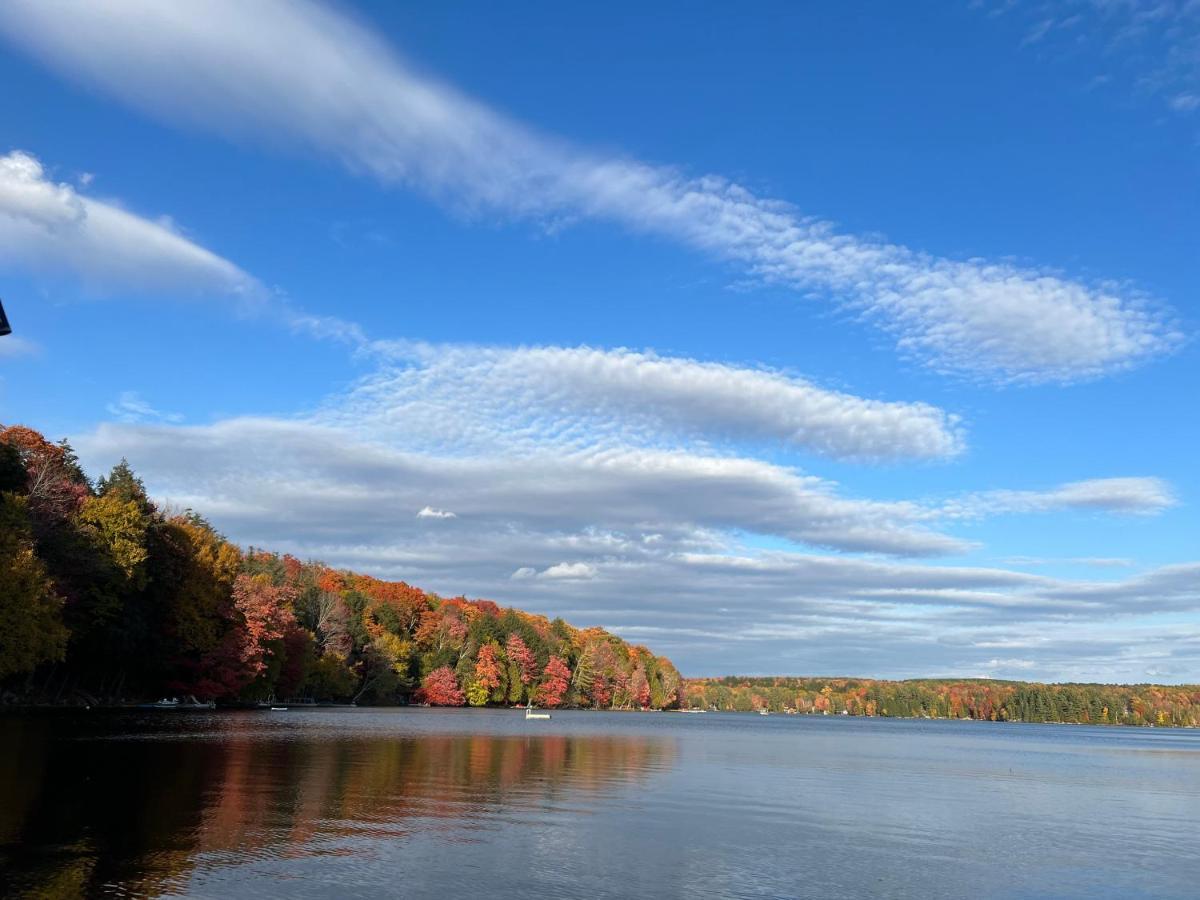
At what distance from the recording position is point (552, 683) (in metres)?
179

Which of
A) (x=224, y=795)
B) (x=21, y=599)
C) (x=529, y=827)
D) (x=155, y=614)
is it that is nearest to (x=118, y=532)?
(x=155, y=614)

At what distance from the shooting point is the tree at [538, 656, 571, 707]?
17750 centimetres

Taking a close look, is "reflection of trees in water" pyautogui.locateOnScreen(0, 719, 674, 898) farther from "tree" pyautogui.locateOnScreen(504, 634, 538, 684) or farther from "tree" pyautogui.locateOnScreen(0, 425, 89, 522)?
"tree" pyautogui.locateOnScreen(504, 634, 538, 684)

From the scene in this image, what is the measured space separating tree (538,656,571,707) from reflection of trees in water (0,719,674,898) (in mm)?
128731

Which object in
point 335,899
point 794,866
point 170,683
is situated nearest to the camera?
point 335,899

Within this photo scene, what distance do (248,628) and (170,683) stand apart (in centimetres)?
846

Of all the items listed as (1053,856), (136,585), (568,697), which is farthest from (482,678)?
(1053,856)

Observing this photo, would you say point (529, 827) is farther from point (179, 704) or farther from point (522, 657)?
point (522, 657)

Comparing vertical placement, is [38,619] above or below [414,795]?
above

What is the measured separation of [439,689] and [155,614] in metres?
74.5

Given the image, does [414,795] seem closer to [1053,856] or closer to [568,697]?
[1053,856]

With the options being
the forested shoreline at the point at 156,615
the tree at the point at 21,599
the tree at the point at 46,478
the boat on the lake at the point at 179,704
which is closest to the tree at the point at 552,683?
the forested shoreline at the point at 156,615

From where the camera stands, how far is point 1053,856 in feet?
85.6

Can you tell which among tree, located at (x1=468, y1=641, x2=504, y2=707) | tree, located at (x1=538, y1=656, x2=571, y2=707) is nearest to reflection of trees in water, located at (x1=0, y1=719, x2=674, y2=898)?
tree, located at (x1=468, y1=641, x2=504, y2=707)
